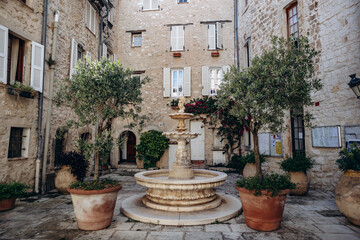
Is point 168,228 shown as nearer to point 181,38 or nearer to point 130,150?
point 130,150

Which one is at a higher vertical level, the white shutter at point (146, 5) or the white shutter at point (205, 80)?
the white shutter at point (146, 5)

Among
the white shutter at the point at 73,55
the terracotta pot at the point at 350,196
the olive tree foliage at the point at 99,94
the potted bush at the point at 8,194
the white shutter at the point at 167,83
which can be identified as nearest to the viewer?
the terracotta pot at the point at 350,196

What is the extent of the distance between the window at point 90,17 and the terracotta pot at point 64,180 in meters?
6.71

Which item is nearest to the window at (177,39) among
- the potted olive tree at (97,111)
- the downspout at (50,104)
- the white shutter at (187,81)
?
the white shutter at (187,81)

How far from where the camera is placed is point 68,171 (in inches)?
270

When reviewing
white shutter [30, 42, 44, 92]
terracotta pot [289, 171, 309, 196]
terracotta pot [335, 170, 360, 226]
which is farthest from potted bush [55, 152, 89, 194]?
terracotta pot [335, 170, 360, 226]

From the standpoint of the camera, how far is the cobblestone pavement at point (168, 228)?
3.64 metres

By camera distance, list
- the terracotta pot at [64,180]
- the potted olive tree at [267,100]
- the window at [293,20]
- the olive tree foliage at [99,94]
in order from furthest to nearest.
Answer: the window at [293,20]
the terracotta pot at [64,180]
the olive tree foliage at [99,94]
the potted olive tree at [267,100]

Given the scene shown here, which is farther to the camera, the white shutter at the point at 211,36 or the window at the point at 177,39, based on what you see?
the window at the point at 177,39

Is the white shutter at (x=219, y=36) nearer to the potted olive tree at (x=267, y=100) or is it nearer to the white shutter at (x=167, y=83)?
the white shutter at (x=167, y=83)

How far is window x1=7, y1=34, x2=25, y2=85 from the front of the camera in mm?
6381

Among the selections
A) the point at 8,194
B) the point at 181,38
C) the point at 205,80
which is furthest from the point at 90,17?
the point at 8,194

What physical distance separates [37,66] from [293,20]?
8896 millimetres

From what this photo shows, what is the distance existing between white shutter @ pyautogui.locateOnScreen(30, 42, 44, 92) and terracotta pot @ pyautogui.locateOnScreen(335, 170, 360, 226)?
26.6ft
